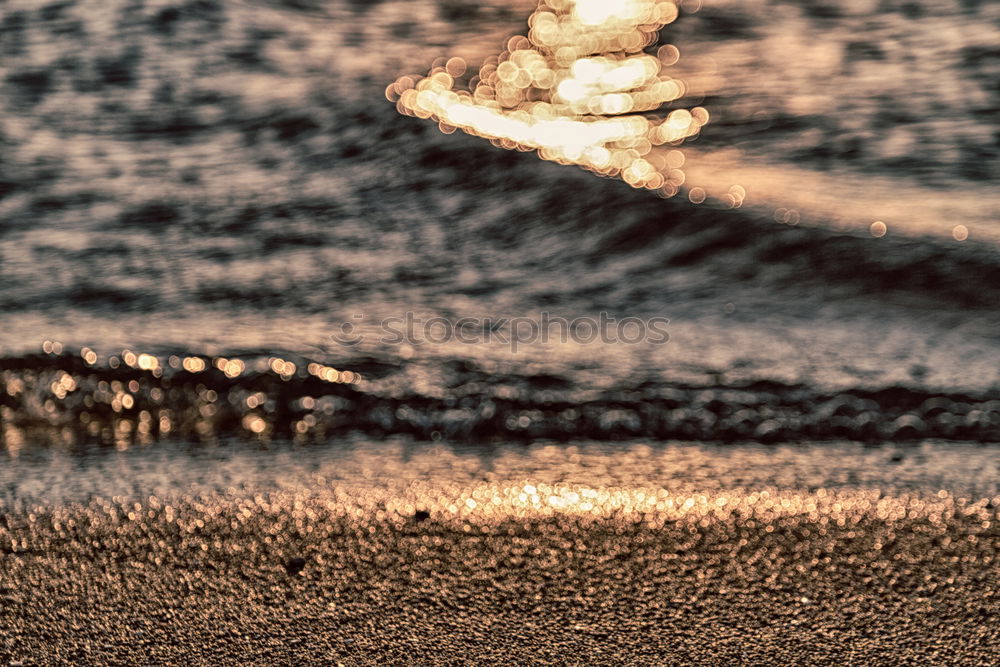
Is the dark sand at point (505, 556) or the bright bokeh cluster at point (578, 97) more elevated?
the bright bokeh cluster at point (578, 97)

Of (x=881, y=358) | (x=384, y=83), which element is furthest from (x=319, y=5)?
(x=881, y=358)

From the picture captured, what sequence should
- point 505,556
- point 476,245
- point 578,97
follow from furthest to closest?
1. point 578,97
2. point 476,245
3. point 505,556

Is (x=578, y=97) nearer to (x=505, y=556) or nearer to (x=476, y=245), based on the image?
(x=476, y=245)

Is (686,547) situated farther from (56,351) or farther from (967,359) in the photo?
(56,351)

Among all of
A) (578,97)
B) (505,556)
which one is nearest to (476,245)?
(578,97)

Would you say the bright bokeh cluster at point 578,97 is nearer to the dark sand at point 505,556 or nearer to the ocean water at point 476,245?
the ocean water at point 476,245

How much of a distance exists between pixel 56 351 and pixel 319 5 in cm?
385

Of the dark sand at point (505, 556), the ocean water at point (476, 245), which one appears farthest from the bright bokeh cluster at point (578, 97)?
the dark sand at point (505, 556)

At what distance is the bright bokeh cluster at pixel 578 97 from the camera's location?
→ 3633mm

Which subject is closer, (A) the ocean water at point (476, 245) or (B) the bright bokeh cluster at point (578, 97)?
(A) the ocean water at point (476, 245)

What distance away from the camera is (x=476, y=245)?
2969 millimetres

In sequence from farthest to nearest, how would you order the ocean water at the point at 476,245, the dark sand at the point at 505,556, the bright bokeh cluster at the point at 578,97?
the bright bokeh cluster at the point at 578,97, the ocean water at the point at 476,245, the dark sand at the point at 505,556

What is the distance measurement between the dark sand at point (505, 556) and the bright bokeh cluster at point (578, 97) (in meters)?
1.71

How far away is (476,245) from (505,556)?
1.61 metres
